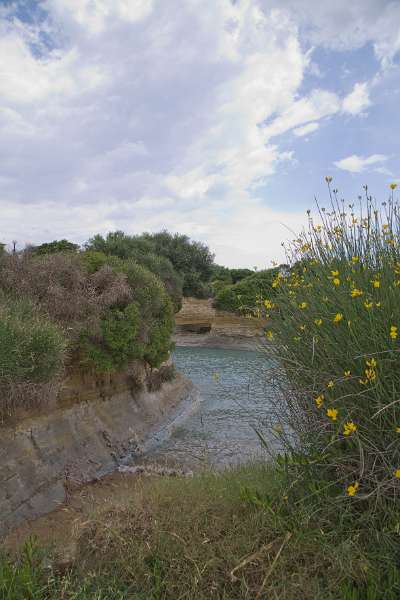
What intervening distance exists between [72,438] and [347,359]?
6219 millimetres

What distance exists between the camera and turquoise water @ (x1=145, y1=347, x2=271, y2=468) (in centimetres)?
756

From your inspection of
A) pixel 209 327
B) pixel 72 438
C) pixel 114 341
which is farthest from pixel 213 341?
pixel 72 438

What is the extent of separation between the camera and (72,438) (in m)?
8.11

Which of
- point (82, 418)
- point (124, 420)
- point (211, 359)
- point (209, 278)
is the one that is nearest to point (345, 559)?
point (82, 418)

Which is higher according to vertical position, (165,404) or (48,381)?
(48,381)

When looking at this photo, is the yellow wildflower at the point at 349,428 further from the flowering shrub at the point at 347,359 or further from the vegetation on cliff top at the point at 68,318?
the vegetation on cliff top at the point at 68,318

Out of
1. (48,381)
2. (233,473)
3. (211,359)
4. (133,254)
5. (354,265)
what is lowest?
(211,359)

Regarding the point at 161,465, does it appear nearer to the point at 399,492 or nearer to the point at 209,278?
the point at 399,492

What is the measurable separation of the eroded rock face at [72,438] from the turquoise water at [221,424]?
0.91m

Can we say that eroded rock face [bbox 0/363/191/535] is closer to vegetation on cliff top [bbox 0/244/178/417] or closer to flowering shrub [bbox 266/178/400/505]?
vegetation on cliff top [bbox 0/244/178/417]

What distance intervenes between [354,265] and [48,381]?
16.8 ft

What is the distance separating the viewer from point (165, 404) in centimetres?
1302

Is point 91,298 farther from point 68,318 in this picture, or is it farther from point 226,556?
point 226,556

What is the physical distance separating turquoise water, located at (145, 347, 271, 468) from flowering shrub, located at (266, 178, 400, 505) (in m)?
0.60
